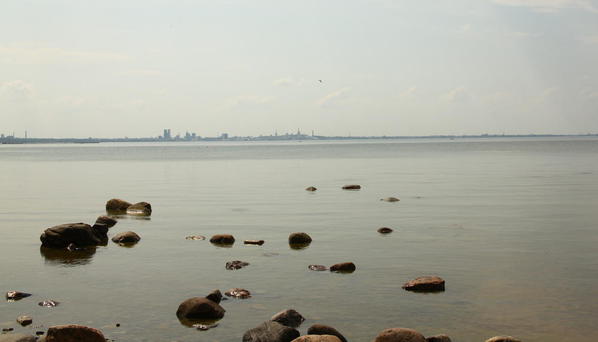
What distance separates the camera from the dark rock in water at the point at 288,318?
47.5 ft

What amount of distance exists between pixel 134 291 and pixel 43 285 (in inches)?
123

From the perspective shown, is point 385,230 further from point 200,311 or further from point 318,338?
point 318,338

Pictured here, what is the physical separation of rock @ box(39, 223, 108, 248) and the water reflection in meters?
0.30

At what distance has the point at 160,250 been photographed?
982 inches

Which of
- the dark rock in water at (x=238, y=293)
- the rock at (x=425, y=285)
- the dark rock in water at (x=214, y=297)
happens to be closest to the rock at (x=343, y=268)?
the rock at (x=425, y=285)

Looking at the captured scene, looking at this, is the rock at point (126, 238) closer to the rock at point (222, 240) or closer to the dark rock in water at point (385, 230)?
the rock at point (222, 240)

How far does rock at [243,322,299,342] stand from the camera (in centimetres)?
1310

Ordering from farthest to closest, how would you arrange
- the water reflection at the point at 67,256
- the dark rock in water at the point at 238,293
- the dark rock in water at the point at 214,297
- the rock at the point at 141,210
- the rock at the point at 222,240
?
the rock at the point at 141,210, the rock at the point at 222,240, the water reflection at the point at 67,256, the dark rock in water at the point at 238,293, the dark rock in water at the point at 214,297

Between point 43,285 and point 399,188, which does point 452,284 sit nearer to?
point 43,285

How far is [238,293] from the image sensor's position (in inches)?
685

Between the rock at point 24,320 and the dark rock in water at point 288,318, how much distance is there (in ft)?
19.1

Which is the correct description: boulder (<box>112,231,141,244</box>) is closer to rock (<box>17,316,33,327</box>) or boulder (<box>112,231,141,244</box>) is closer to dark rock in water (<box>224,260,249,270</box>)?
dark rock in water (<box>224,260,249,270</box>)

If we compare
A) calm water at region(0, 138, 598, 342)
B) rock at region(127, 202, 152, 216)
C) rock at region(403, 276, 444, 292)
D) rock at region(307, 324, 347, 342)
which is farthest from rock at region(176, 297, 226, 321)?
rock at region(127, 202, 152, 216)

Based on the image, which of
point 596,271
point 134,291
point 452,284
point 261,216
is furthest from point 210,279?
point 261,216
